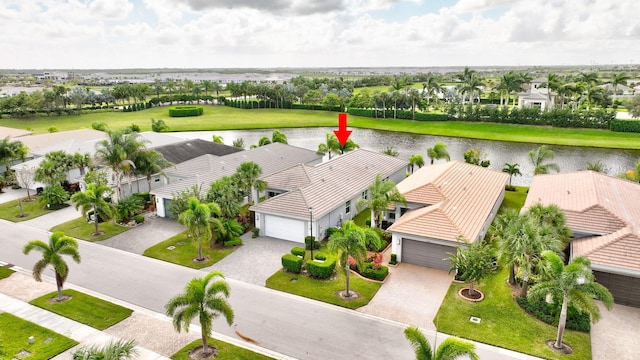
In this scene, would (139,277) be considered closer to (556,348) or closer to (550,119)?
(556,348)

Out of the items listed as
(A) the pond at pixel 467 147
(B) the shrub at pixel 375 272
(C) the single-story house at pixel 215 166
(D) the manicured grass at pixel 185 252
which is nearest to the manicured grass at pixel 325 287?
(B) the shrub at pixel 375 272

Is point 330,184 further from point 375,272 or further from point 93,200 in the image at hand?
point 93,200

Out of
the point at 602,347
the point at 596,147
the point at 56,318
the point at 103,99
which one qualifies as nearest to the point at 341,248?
the point at 602,347

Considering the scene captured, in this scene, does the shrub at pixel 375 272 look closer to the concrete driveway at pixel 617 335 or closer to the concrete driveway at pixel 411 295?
the concrete driveway at pixel 411 295

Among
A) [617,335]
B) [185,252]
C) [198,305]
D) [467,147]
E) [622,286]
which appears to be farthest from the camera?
[467,147]

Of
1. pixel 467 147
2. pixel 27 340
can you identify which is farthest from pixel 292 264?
pixel 467 147

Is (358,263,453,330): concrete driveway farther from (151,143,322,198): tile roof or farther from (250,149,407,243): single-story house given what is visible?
(151,143,322,198): tile roof

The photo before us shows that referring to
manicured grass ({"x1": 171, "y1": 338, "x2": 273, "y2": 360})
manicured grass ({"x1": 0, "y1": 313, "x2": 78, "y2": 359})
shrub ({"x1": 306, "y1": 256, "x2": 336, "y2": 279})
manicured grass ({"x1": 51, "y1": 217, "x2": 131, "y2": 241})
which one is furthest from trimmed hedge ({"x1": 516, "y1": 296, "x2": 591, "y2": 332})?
manicured grass ({"x1": 51, "y1": 217, "x2": 131, "y2": 241})

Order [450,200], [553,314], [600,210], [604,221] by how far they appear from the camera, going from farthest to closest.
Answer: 1. [450,200]
2. [600,210]
3. [604,221]
4. [553,314]
